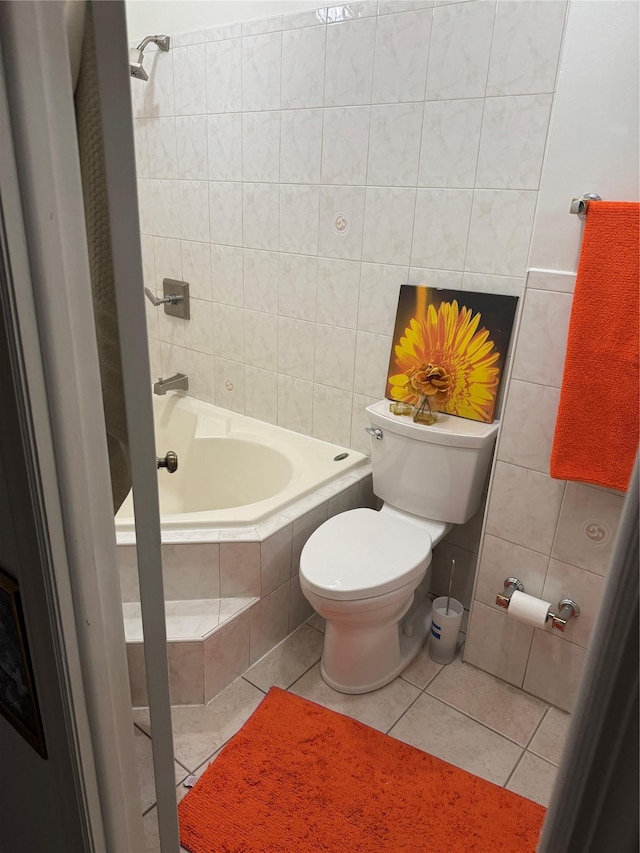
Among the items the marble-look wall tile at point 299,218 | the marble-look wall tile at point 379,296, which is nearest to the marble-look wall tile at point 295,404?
the marble-look wall tile at point 379,296

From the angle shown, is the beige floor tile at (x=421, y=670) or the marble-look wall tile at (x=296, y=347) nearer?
the beige floor tile at (x=421, y=670)

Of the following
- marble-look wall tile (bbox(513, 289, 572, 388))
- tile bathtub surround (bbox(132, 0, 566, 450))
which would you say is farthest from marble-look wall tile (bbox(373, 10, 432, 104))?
marble-look wall tile (bbox(513, 289, 572, 388))

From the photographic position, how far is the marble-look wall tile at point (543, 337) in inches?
62.5

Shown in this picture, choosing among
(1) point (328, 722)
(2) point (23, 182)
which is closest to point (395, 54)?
(2) point (23, 182)

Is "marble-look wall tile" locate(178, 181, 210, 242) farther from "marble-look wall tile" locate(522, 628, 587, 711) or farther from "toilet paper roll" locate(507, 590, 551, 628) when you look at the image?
"marble-look wall tile" locate(522, 628, 587, 711)

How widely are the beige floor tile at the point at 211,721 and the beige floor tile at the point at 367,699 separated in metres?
0.15

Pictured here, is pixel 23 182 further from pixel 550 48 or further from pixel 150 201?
pixel 150 201

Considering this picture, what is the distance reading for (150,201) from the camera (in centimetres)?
263

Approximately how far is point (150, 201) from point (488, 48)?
4.96ft

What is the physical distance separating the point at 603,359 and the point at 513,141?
71cm

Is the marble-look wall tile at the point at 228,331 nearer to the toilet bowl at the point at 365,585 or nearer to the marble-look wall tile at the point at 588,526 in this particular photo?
the toilet bowl at the point at 365,585

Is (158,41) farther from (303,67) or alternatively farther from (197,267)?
(197,267)

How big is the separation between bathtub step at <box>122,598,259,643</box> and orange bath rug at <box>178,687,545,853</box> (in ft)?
0.96

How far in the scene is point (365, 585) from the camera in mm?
1690
